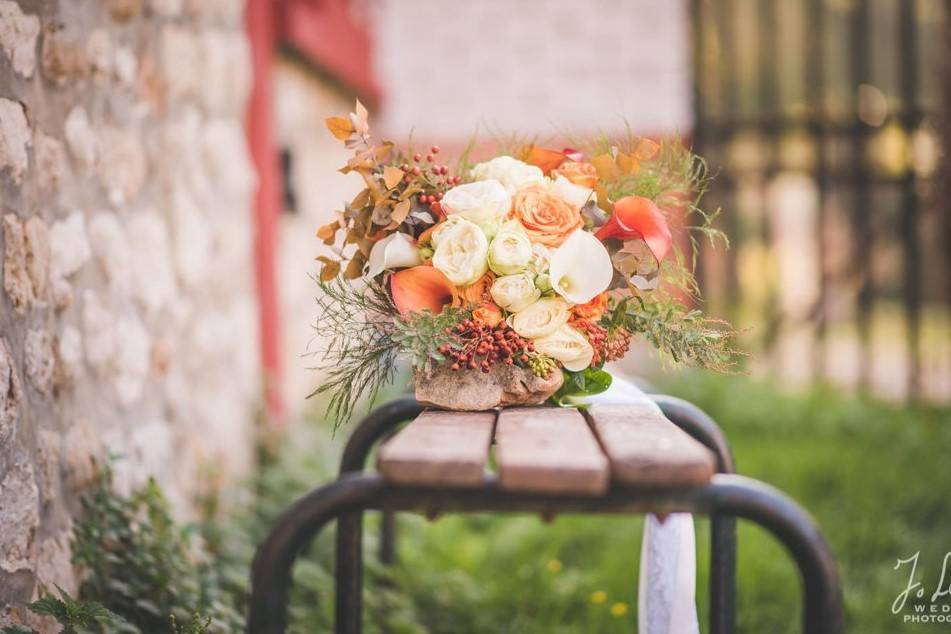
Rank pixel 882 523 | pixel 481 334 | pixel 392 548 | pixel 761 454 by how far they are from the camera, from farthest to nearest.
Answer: pixel 761 454
pixel 882 523
pixel 392 548
pixel 481 334

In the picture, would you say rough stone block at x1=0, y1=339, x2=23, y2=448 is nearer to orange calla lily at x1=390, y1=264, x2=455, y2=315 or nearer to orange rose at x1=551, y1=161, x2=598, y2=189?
orange calla lily at x1=390, y1=264, x2=455, y2=315

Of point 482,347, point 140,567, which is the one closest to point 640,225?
point 482,347

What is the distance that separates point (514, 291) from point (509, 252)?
0.24 ft

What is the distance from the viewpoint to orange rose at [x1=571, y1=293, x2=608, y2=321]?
182 centimetres

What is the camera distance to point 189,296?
3.05m

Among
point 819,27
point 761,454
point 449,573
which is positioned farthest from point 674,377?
point 449,573

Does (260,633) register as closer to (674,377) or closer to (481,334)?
(481,334)

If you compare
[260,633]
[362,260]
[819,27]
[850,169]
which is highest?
[819,27]

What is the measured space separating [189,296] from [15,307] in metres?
1.07

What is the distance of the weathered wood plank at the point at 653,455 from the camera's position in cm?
132

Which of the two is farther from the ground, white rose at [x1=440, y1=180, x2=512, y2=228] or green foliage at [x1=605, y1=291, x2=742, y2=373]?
white rose at [x1=440, y1=180, x2=512, y2=228]

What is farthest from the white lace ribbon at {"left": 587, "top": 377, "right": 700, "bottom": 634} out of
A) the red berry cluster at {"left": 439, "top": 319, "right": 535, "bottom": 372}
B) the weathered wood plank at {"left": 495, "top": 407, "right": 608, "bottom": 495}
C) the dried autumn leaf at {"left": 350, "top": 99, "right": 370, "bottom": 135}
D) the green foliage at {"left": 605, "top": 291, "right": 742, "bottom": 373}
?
the dried autumn leaf at {"left": 350, "top": 99, "right": 370, "bottom": 135}

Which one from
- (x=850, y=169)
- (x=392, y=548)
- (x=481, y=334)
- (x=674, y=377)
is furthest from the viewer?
(x=850, y=169)

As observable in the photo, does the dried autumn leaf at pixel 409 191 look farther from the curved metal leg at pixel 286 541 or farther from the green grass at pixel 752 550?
the green grass at pixel 752 550
